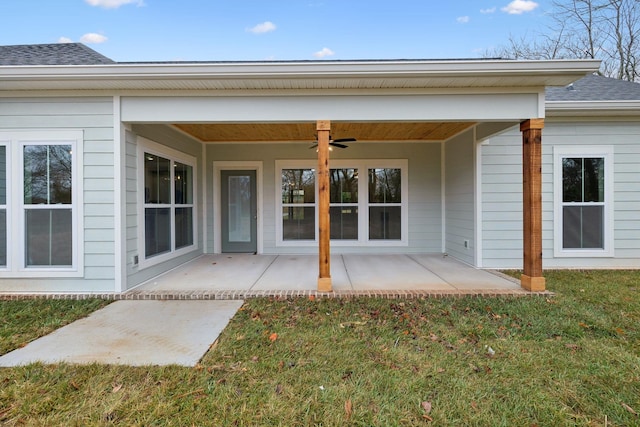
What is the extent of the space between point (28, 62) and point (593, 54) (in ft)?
55.6

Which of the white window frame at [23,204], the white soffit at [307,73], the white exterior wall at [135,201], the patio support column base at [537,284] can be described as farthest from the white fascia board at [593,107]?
the white window frame at [23,204]

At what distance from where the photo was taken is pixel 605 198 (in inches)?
220

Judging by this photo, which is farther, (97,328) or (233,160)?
(233,160)

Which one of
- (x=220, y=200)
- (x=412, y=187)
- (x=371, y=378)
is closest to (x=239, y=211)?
(x=220, y=200)

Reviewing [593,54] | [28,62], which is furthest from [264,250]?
[593,54]

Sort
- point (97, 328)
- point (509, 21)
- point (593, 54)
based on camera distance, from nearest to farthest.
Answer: point (97, 328) < point (593, 54) < point (509, 21)

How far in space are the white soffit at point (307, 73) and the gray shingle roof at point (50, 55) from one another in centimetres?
132

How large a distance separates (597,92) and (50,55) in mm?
9939

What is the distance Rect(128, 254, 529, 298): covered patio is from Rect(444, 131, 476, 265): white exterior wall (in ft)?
1.11

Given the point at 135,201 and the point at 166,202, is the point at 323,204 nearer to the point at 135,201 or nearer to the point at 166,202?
the point at 135,201

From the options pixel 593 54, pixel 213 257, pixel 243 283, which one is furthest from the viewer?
pixel 593 54

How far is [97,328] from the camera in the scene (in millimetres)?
3117

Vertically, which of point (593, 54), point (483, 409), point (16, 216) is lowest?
point (483, 409)

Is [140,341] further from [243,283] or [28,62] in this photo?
[28,62]
